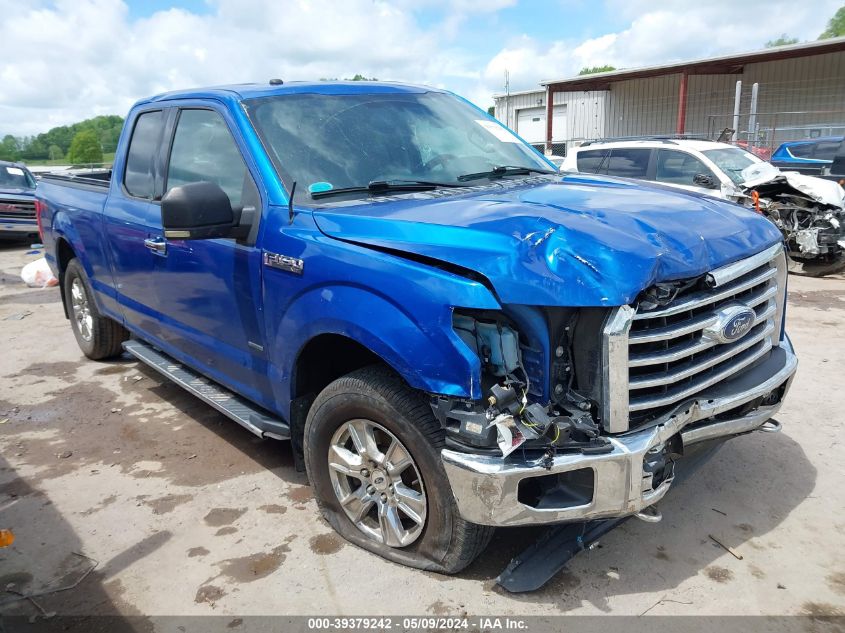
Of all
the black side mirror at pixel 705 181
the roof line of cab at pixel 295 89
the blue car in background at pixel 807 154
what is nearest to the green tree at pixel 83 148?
the blue car in background at pixel 807 154

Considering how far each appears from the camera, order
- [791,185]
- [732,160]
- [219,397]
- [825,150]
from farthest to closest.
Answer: [825,150], [732,160], [791,185], [219,397]

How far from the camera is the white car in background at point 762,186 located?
912cm

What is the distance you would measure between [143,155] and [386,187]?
2.17 meters

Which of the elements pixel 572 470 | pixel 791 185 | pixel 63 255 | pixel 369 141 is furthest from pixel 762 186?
pixel 63 255

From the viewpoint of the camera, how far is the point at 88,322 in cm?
618

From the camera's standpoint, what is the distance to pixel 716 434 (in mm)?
2820

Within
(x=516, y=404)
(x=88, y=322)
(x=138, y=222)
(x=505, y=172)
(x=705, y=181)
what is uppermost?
(x=505, y=172)

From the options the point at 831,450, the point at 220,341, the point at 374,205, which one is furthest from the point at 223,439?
the point at 831,450

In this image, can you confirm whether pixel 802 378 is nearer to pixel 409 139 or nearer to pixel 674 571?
pixel 674 571

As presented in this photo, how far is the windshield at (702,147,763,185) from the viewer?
962 cm

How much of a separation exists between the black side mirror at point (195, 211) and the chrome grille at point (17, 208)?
1318 cm

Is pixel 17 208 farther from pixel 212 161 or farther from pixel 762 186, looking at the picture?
pixel 762 186

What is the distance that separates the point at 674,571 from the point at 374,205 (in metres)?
2.07

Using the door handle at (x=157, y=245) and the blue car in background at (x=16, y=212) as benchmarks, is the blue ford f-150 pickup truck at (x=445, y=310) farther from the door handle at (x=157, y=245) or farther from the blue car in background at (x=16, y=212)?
the blue car in background at (x=16, y=212)
